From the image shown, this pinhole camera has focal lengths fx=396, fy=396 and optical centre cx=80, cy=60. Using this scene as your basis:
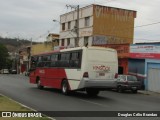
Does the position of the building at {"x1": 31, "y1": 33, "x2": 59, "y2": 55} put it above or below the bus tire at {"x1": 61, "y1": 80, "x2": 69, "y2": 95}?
above

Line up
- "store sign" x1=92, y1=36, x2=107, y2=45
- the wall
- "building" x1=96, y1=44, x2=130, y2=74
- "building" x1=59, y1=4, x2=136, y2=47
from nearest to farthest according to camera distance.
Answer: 1. "building" x1=96, y1=44, x2=130, y2=74
2. "store sign" x1=92, y1=36, x2=107, y2=45
3. "building" x1=59, y1=4, x2=136, y2=47
4. the wall

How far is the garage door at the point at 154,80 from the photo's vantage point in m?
35.8

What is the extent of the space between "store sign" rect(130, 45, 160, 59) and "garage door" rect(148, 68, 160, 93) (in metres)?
1.31

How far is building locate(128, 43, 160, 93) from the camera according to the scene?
36.2 m

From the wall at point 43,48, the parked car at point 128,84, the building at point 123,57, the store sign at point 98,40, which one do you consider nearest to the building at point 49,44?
the wall at point 43,48

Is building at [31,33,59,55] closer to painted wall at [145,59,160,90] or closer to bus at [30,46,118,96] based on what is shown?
painted wall at [145,59,160,90]

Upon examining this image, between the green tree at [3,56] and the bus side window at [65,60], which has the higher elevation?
the green tree at [3,56]

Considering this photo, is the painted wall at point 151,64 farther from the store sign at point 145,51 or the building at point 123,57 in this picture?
the building at point 123,57

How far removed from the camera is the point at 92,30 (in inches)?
2151

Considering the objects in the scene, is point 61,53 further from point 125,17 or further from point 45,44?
point 45,44

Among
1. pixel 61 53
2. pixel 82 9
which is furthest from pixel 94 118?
pixel 82 9

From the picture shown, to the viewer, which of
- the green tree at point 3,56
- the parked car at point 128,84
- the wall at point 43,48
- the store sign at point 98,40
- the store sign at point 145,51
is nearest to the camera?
the parked car at point 128,84

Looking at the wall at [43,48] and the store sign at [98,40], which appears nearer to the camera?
the store sign at [98,40]

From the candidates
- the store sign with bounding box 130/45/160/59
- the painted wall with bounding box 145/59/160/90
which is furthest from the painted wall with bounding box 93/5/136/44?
the painted wall with bounding box 145/59/160/90
